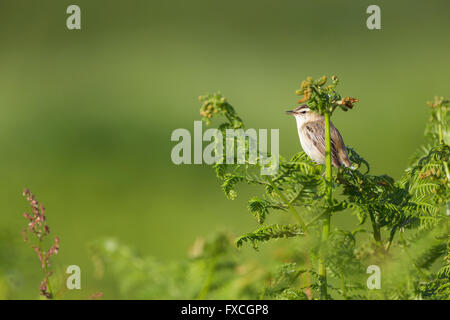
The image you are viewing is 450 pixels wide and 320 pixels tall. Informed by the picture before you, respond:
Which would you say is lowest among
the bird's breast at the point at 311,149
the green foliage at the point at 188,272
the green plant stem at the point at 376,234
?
the green foliage at the point at 188,272

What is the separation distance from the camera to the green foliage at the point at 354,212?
3.54 feet

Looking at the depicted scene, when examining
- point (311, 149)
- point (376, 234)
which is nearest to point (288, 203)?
point (376, 234)

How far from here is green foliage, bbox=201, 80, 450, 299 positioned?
1.08 metres

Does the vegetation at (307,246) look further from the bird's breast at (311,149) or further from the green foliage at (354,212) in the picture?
the bird's breast at (311,149)

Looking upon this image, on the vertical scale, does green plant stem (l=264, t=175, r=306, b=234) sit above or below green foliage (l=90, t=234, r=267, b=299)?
above

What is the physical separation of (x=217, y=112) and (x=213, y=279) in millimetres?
295

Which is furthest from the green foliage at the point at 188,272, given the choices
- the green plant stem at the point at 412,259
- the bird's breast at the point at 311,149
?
the bird's breast at the point at 311,149

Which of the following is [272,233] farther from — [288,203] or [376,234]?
[376,234]

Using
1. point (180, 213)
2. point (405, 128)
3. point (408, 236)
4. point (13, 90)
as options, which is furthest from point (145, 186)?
point (13, 90)

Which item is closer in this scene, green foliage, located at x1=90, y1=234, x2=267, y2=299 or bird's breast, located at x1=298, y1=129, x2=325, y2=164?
green foliage, located at x1=90, y1=234, x2=267, y2=299

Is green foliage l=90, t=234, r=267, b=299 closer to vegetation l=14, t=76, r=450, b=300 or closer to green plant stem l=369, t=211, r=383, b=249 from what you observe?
vegetation l=14, t=76, r=450, b=300

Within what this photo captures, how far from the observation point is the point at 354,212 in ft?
3.88

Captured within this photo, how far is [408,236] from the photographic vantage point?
138 cm

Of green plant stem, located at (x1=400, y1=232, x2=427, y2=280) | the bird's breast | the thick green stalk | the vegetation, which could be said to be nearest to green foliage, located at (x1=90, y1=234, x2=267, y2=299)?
the vegetation
